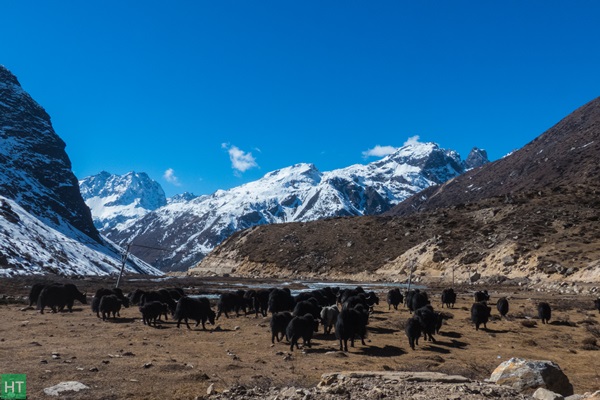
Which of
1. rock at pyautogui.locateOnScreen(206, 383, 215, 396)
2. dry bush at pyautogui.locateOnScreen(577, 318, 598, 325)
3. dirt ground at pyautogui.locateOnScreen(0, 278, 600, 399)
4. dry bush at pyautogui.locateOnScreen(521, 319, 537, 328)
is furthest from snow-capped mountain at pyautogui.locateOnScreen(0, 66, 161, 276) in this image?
dry bush at pyautogui.locateOnScreen(577, 318, 598, 325)

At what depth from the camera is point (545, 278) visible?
48.8m

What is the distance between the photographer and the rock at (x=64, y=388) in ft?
30.8

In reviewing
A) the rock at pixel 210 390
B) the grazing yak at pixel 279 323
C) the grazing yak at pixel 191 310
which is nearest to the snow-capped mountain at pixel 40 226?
the grazing yak at pixel 191 310

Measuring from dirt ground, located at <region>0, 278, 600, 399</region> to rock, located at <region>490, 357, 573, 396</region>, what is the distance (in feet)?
6.56

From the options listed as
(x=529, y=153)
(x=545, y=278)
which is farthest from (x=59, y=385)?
(x=529, y=153)

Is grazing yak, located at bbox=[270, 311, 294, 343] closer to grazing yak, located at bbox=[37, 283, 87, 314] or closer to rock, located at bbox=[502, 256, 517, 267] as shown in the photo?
grazing yak, located at bbox=[37, 283, 87, 314]

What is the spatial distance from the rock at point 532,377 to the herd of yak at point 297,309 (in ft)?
21.7

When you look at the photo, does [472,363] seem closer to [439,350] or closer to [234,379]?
[439,350]

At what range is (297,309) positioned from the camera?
20.6 m

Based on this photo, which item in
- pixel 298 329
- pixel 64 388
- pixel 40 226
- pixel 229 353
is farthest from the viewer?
pixel 40 226

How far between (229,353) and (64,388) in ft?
20.2

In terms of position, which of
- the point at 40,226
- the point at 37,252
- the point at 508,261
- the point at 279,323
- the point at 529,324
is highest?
the point at 40,226

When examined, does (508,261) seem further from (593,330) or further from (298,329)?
(298,329)

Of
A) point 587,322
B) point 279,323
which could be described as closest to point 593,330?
point 587,322
